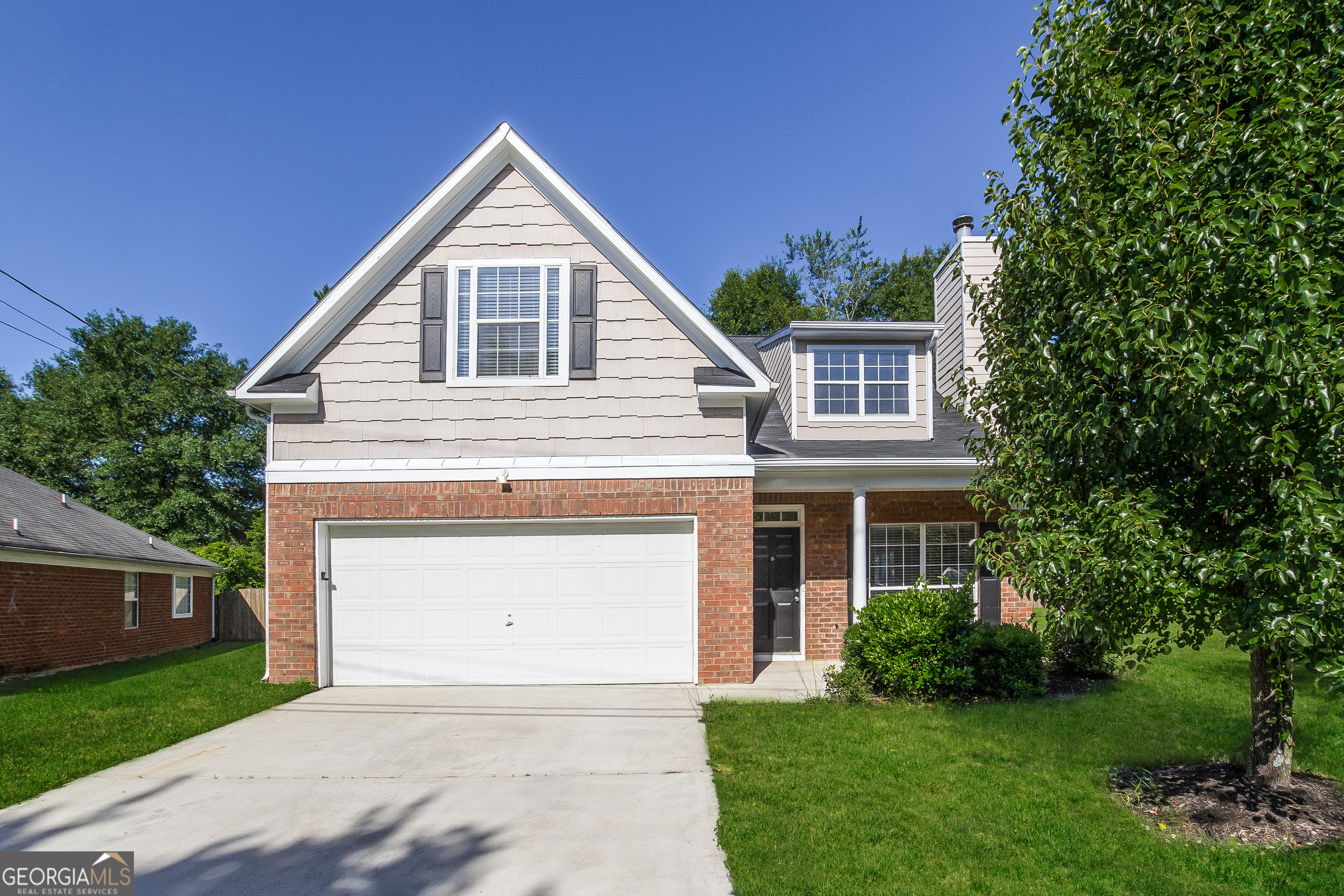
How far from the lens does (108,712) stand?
352 inches

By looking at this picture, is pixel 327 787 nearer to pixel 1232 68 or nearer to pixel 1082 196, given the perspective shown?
pixel 1082 196

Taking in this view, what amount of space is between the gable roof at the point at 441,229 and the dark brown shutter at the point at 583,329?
0.49 meters

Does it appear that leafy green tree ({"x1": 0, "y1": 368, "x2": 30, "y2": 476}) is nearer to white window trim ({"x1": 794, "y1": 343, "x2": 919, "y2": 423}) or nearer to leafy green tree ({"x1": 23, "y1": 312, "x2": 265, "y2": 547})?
leafy green tree ({"x1": 23, "y1": 312, "x2": 265, "y2": 547})

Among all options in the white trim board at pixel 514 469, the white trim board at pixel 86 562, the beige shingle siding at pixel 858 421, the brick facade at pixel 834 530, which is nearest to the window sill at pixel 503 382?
the white trim board at pixel 514 469

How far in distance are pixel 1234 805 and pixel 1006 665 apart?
11.9 feet

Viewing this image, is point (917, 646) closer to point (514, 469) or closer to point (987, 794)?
point (987, 794)

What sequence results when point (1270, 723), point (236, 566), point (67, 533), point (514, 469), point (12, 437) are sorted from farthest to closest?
point (12, 437)
point (236, 566)
point (67, 533)
point (514, 469)
point (1270, 723)

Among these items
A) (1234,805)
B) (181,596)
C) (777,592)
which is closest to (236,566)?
(181,596)

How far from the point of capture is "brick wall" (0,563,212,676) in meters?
12.3

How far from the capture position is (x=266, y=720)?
8258 millimetres

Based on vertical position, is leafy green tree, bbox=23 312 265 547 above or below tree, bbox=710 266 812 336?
below

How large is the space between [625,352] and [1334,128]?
7.13 metres

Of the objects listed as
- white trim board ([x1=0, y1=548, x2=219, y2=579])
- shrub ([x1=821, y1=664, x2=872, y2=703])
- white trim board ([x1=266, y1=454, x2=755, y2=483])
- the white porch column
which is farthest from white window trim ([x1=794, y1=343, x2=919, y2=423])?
white trim board ([x1=0, y1=548, x2=219, y2=579])

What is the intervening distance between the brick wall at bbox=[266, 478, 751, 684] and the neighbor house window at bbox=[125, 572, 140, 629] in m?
8.39
